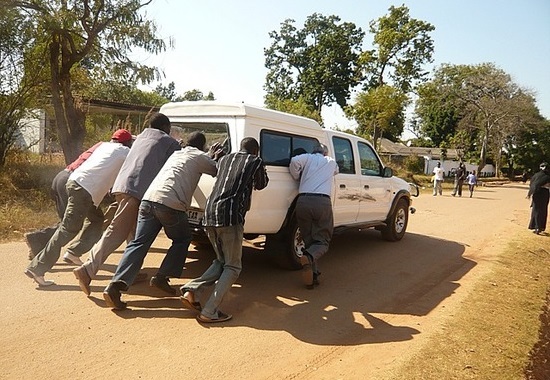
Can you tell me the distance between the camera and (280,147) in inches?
250

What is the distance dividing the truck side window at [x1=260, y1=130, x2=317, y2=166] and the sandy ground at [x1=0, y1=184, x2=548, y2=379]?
164cm

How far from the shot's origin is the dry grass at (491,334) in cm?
399

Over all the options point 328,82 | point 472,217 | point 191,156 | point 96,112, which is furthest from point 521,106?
point 191,156

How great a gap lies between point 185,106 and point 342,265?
11.4 ft

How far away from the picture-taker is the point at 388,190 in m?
8.82

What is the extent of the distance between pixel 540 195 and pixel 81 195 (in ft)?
36.3

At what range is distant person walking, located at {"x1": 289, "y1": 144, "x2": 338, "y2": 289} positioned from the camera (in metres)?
5.86

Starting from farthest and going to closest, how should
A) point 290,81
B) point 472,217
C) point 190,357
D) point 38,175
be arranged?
1. point 290,81
2. point 472,217
3. point 38,175
4. point 190,357

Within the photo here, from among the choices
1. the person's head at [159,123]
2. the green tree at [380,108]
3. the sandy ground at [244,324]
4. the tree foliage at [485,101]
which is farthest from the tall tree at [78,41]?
the tree foliage at [485,101]

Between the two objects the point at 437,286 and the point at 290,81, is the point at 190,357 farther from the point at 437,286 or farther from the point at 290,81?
the point at 290,81

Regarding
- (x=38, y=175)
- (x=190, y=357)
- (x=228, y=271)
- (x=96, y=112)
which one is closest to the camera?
(x=190, y=357)

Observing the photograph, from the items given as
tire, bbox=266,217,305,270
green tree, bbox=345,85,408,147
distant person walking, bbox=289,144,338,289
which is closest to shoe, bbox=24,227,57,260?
tire, bbox=266,217,305,270

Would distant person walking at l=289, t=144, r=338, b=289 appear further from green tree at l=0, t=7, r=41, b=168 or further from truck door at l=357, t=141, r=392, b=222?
green tree at l=0, t=7, r=41, b=168

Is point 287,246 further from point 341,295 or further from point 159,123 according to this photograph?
point 159,123
